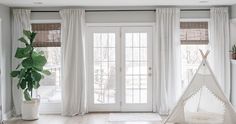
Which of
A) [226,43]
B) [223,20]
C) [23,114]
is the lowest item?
[23,114]

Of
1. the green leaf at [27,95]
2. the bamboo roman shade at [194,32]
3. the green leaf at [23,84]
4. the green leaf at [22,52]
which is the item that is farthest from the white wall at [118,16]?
the green leaf at [27,95]

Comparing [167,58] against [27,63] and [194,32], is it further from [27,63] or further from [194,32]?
[27,63]

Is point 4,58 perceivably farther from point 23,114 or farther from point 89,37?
point 89,37

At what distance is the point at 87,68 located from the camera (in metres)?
7.29

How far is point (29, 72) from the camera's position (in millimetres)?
6625

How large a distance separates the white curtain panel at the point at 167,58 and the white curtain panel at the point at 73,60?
1694mm

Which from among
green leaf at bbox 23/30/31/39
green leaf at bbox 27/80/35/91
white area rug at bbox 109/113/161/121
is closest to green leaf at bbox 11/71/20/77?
green leaf at bbox 27/80/35/91

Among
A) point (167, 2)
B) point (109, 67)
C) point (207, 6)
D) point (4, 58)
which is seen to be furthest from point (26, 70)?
point (207, 6)

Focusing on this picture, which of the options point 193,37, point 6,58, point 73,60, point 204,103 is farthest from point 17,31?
point 204,103

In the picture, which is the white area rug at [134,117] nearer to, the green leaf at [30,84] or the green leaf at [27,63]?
the green leaf at [30,84]

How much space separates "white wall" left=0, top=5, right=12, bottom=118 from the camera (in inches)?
263

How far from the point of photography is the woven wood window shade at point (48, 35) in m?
7.21

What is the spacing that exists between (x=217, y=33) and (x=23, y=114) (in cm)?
462

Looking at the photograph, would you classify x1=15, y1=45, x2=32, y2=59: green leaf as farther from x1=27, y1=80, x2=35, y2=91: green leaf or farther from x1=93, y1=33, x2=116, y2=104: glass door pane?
x1=93, y1=33, x2=116, y2=104: glass door pane
